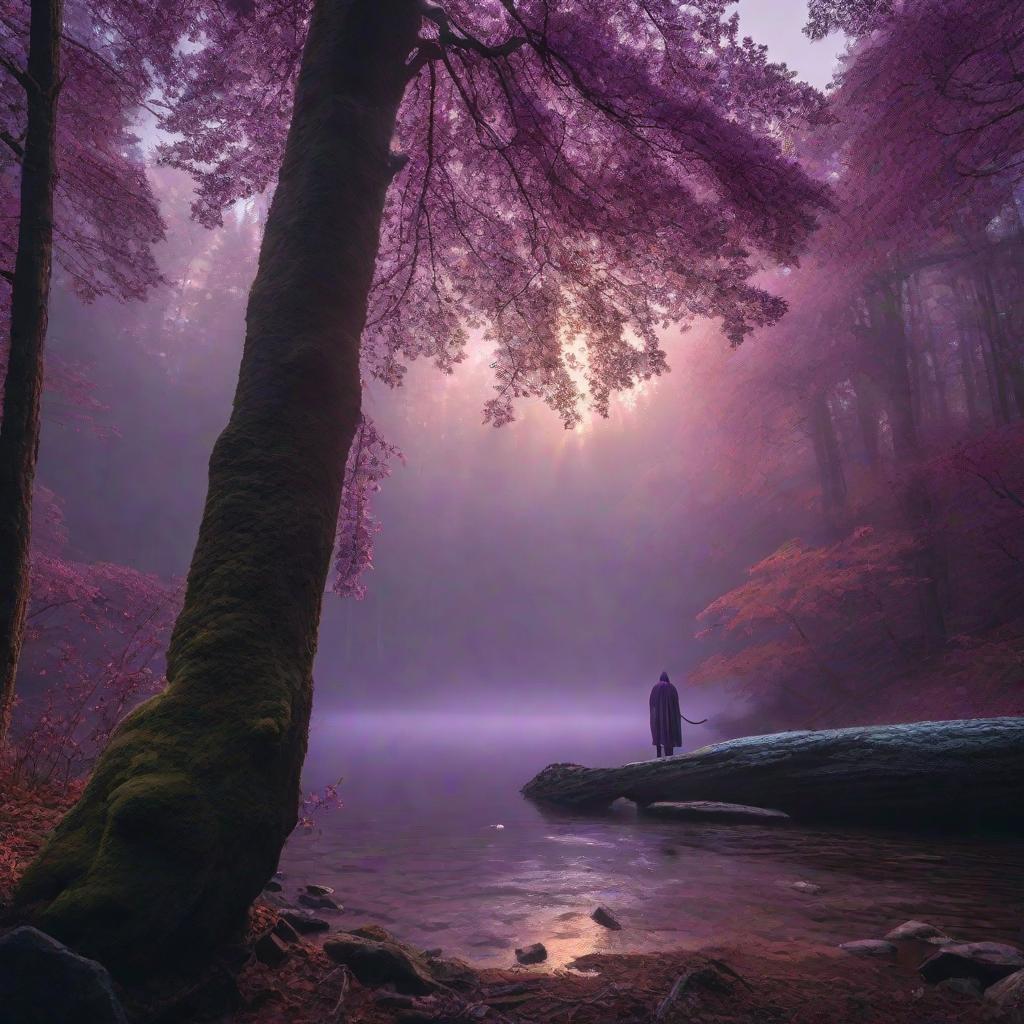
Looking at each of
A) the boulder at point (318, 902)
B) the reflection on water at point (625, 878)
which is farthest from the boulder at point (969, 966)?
the boulder at point (318, 902)

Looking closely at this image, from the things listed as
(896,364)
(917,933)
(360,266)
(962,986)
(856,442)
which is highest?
(856,442)

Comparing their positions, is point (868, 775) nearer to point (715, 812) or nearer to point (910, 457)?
point (715, 812)

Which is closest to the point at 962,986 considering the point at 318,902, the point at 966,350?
the point at 318,902

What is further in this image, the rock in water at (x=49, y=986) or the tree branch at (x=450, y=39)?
the tree branch at (x=450, y=39)

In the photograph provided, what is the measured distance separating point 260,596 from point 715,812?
271 inches

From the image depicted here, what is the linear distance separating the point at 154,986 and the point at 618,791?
7386mm

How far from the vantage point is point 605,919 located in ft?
11.6

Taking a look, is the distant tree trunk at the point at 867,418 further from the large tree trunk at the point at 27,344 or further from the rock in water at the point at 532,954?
the large tree trunk at the point at 27,344

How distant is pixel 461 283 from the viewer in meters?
6.59

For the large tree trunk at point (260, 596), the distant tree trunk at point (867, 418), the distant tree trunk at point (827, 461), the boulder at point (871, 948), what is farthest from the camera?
the distant tree trunk at point (827, 461)

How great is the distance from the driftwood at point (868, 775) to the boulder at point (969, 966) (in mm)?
4230

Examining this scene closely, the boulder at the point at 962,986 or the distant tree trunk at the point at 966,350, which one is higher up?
the distant tree trunk at the point at 966,350

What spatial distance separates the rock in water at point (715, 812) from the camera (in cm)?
706

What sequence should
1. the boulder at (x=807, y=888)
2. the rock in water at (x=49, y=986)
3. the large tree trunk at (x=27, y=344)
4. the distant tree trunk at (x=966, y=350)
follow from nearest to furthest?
the rock in water at (x=49, y=986)
the large tree trunk at (x=27, y=344)
the boulder at (x=807, y=888)
the distant tree trunk at (x=966, y=350)
